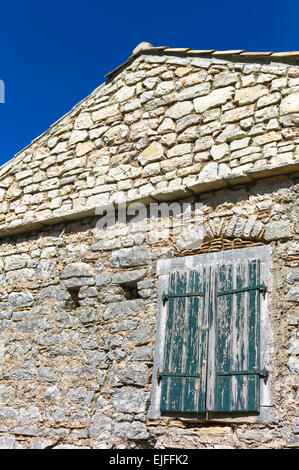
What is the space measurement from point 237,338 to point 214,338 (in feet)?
0.73

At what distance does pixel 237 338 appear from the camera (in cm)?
472

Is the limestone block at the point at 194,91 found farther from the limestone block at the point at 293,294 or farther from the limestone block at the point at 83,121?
the limestone block at the point at 293,294

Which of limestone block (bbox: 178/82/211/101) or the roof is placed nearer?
the roof

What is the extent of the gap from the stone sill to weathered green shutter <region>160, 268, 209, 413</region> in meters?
0.83

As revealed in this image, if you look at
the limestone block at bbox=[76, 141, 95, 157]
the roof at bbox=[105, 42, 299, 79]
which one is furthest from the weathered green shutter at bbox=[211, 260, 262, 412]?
the limestone block at bbox=[76, 141, 95, 157]

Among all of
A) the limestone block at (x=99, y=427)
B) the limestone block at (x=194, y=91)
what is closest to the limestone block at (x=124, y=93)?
the limestone block at (x=194, y=91)

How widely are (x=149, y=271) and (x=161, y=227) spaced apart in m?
0.47

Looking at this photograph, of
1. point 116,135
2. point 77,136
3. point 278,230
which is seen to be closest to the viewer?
point 278,230

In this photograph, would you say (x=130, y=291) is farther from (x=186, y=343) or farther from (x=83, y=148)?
(x=83, y=148)

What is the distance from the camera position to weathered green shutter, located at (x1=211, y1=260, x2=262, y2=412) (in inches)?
177

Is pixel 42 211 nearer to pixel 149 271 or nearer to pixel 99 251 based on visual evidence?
pixel 99 251

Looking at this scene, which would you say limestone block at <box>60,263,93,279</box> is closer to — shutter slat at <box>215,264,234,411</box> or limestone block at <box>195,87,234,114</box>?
shutter slat at <box>215,264,234,411</box>

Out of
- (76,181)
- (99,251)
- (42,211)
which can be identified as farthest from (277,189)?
(42,211)

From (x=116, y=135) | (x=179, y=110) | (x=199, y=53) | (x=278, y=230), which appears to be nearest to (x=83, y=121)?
(x=116, y=135)
